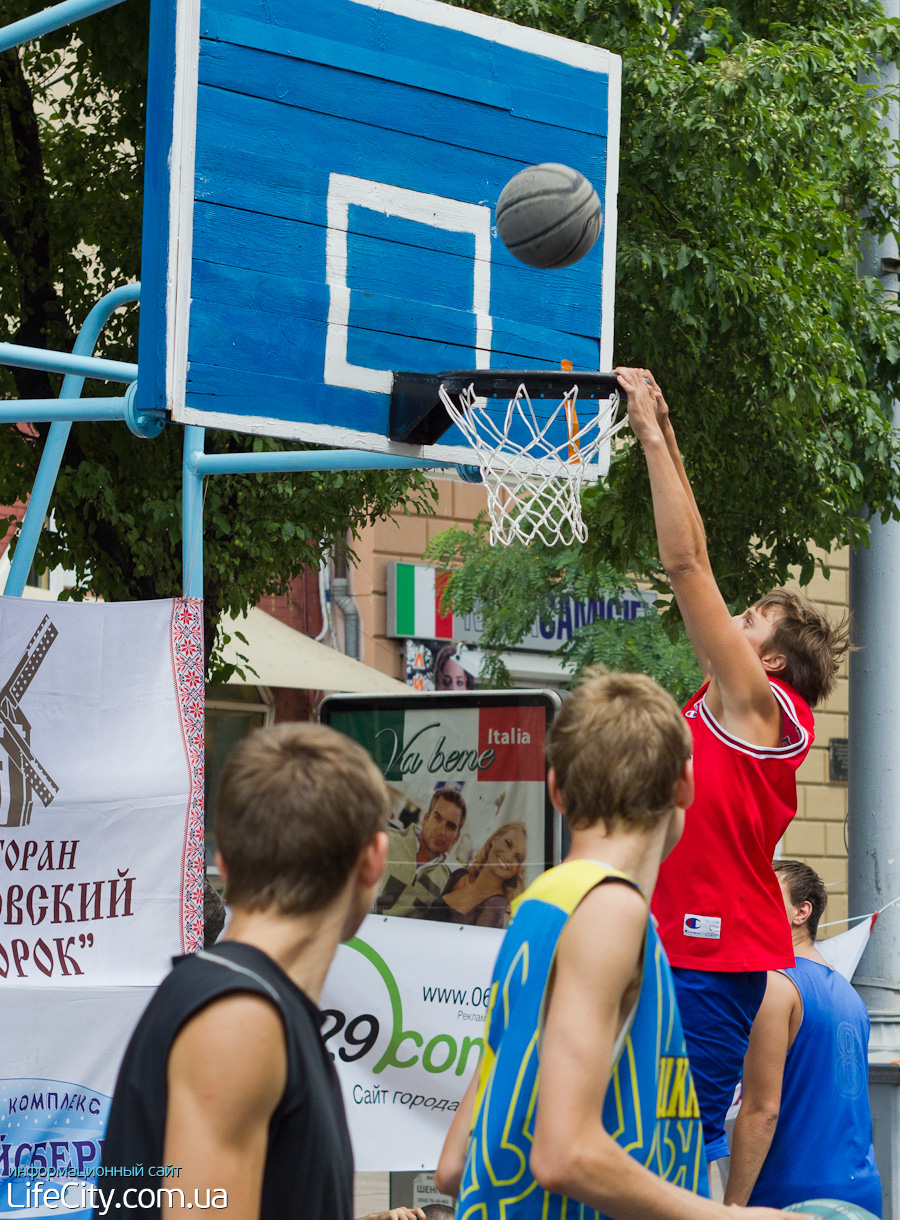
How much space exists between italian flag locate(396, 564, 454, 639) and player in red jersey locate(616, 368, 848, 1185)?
Result: 1395 centimetres

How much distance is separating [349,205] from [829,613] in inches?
551

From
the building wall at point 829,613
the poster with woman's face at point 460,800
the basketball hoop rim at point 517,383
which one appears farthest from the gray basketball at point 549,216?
the building wall at point 829,613

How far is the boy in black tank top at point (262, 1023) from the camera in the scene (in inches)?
65.6

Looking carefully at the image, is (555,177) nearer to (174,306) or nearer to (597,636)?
(174,306)

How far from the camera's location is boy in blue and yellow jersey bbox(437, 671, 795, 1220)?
1939 mm

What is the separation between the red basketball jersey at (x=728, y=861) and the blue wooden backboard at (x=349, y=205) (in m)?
1.54

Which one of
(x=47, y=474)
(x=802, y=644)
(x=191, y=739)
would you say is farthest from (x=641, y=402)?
(x=47, y=474)

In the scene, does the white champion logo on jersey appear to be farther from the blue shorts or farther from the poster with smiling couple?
the poster with smiling couple

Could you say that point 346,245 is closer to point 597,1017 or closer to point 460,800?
point 597,1017

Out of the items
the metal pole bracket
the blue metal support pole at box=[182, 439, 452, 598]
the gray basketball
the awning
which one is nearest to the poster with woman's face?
the blue metal support pole at box=[182, 439, 452, 598]

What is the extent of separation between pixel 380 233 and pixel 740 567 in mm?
4863

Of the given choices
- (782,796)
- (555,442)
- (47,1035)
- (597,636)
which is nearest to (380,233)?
(555,442)

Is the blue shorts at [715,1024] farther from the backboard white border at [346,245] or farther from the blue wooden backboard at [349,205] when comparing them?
the backboard white border at [346,245]

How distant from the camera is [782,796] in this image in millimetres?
3230
